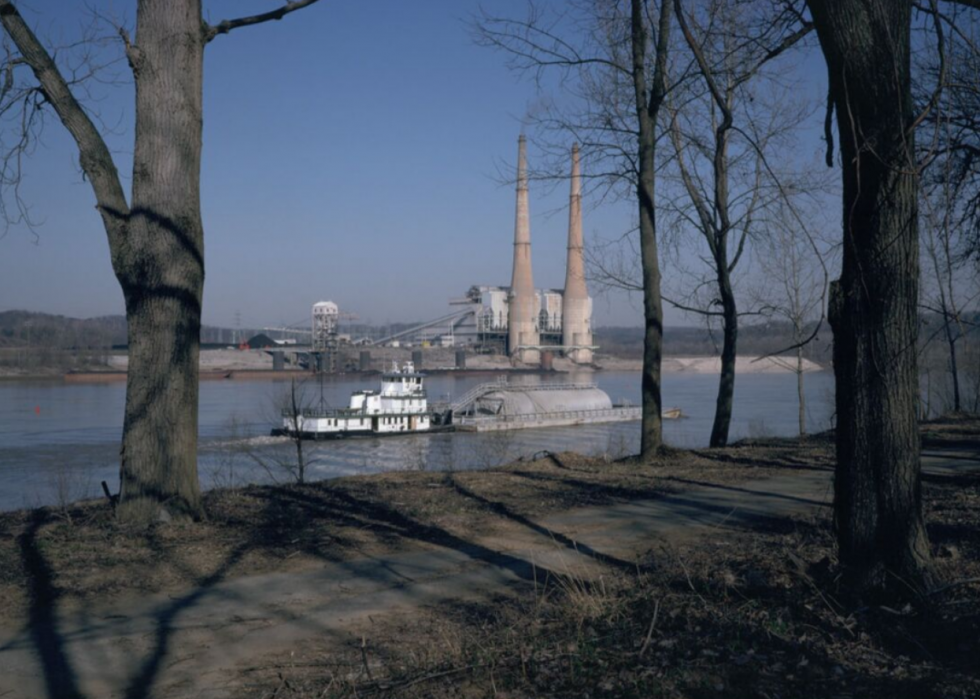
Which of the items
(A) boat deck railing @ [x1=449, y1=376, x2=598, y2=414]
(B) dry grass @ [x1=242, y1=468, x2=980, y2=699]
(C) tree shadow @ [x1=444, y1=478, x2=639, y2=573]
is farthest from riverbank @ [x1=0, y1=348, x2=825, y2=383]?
(B) dry grass @ [x1=242, y1=468, x2=980, y2=699]

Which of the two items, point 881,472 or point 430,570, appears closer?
point 881,472

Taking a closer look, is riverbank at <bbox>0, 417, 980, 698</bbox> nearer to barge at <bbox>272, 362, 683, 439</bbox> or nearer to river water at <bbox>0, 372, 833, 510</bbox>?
river water at <bbox>0, 372, 833, 510</bbox>

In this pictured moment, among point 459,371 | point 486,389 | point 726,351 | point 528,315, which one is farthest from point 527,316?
point 726,351

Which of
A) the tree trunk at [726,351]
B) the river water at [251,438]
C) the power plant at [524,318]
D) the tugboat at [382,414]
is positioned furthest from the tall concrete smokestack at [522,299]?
the tree trunk at [726,351]

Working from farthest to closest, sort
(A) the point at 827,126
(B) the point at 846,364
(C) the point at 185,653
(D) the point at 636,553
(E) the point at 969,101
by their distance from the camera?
(E) the point at 969,101 → (D) the point at 636,553 → (A) the point at 827,126 → (B) the point at 846,364 → (C) the point at 185,653

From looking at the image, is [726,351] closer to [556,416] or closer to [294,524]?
[294,524]

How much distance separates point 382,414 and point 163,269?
35.4 meters

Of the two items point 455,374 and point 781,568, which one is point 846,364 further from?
point 455,374

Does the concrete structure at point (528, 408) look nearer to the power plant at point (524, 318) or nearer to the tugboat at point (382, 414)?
the tugboat at point (382, 414)

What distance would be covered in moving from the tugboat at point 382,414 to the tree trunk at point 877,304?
35149mm

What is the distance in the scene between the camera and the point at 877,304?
3.74 meters

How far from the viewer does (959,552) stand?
438cm

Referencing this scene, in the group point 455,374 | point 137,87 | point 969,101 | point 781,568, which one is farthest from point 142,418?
point 455,374

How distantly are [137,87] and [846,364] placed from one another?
16.6 feet
